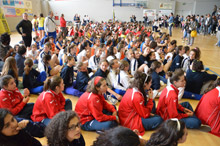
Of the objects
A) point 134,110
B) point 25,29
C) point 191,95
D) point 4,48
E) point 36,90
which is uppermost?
point 25,29

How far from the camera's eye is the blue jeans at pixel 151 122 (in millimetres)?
2027

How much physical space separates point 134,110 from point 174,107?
51 cm

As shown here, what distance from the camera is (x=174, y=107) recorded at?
2004mm

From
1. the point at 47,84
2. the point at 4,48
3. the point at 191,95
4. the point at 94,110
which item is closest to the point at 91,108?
the point at 94,110

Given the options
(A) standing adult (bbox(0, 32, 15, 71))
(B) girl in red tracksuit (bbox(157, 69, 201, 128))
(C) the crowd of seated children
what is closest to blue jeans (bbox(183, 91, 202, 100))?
(C) the crowd of seated children

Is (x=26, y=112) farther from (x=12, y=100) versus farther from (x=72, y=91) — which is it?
(x=72, y=91)

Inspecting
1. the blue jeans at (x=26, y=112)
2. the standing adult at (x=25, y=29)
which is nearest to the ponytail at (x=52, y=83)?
the blue jeans at (x=26, y=112)

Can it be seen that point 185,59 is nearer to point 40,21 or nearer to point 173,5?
point 40,21

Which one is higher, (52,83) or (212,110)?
(52,83)

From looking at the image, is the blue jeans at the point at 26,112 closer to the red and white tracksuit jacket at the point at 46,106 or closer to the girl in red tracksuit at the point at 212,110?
the red and white tracksuit jacket at the point at 46,106

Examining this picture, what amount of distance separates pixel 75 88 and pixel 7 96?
1.32m

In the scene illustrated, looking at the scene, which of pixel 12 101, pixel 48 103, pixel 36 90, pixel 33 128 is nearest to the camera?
pixel 33 128

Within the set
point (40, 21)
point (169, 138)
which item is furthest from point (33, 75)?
point (40, 21)

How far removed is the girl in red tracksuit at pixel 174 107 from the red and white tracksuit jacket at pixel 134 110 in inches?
9.5
